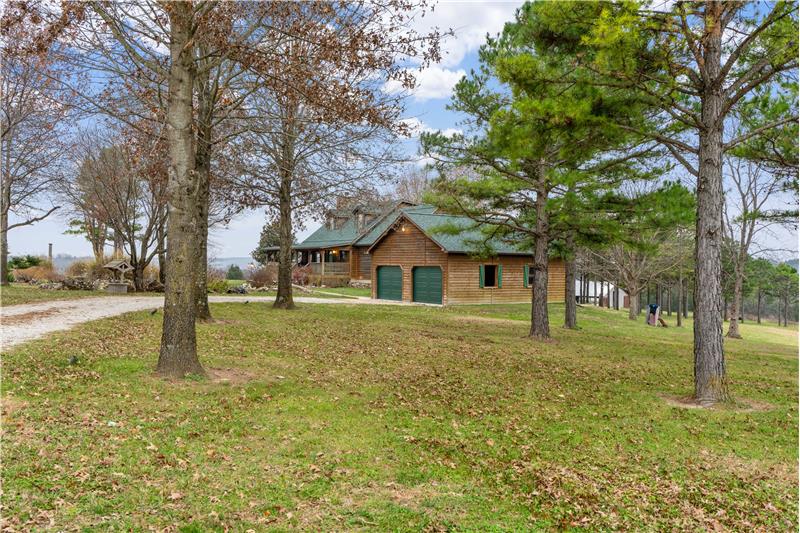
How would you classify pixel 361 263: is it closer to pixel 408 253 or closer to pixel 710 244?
pixel 408 253

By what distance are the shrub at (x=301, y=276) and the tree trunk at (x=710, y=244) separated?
106 ft

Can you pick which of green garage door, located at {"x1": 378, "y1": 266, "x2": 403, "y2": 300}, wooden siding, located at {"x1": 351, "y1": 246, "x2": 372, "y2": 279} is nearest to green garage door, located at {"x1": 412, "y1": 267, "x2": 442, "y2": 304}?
green garage door, located at {"x1": 378, "y1": 266, "x2": 403, "y2": 300}

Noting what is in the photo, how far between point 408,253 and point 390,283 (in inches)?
92.4

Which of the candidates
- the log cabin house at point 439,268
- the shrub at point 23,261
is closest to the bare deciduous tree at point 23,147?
the shrub at point 23,261

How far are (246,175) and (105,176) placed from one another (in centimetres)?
1072

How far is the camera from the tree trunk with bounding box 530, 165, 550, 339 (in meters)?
14.4

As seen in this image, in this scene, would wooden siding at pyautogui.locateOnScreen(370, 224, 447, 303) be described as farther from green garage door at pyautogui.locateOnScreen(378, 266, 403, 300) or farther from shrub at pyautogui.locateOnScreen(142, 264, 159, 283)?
shrub at pyautogui.locateOnScreen(142, 264, 159, 283)

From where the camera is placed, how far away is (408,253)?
2794 centimetres

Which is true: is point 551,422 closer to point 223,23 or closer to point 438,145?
point 223,23

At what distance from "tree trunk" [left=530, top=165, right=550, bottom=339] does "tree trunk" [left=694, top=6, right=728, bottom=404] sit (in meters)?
6.39

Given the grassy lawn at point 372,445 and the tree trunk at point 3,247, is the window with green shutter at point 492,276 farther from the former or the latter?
the tree trunk at point 3,247

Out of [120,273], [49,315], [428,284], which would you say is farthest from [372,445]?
[120,273]

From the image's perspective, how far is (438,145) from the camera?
13.8 meters

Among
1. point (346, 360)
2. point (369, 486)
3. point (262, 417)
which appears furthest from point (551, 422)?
point (346, 360)
